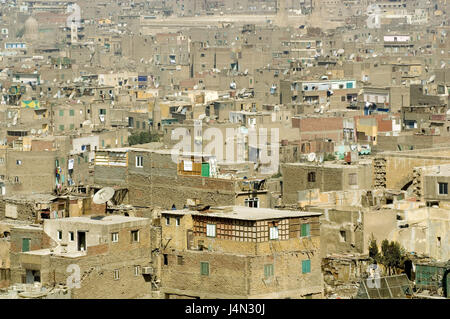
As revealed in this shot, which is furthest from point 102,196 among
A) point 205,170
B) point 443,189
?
point 443,189

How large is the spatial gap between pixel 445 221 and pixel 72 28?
88621mm

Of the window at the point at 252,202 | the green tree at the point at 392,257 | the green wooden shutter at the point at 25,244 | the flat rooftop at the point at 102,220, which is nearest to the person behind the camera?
the flat rooftop at the point at 102,220

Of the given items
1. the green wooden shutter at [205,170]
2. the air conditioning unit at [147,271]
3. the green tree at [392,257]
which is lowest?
→ the green tree at [392,257]

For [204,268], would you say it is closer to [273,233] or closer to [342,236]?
[273,233]

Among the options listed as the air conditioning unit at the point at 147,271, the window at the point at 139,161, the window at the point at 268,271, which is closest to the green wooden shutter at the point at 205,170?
the window at the point at 139,161

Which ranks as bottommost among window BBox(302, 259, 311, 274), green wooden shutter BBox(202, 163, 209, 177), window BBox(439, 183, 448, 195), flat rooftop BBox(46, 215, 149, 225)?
window BBox(302, 259, 311, 274)

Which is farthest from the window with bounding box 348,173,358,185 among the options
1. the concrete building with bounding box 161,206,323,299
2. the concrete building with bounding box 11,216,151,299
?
the concrete building with bounding box 11,216,151,299

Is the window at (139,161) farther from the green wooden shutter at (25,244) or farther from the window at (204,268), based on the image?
the window at (204,268)

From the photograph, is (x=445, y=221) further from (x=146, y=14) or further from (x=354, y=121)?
(x=146, y=14)

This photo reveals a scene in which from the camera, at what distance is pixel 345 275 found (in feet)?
57.4

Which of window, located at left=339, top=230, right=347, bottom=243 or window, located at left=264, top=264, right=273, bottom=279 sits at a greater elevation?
window, located at left=264, top=264, right=273, bottom=279

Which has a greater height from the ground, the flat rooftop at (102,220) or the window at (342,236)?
the flat rooftop at (102,220)

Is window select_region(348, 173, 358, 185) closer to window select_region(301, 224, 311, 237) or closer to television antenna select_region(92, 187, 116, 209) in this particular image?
television antenna select_region(92, 187, 116, 209)

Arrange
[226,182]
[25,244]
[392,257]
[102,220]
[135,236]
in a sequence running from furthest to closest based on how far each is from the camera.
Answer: [226,182], [392,257], [25,244], [102,220], [135,236]
